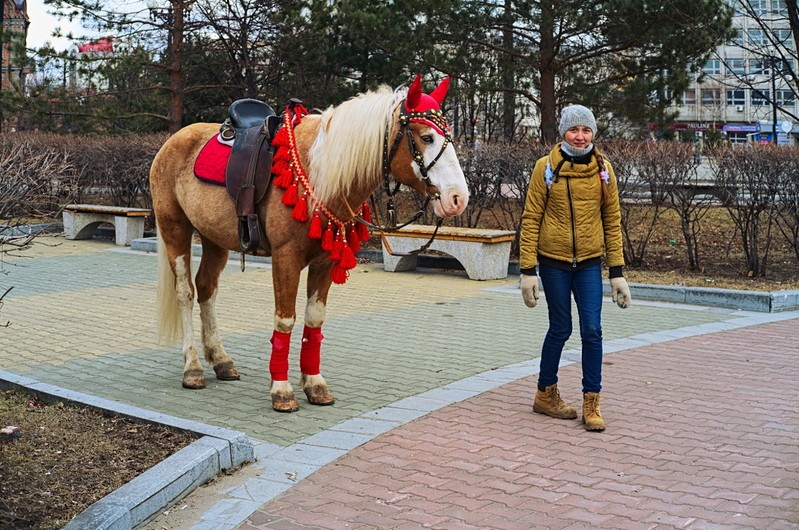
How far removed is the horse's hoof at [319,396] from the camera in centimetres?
660

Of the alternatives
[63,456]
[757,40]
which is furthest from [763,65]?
[63,456]

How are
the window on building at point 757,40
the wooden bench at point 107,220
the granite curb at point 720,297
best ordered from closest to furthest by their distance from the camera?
the granite curb at point 720,297 → the window on building at point 757,40 → the wooden bench at point 107,220

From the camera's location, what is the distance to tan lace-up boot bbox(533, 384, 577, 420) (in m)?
6.36

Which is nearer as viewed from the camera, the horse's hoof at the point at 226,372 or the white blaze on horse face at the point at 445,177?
the white blaze on horse face at the point at 445,177

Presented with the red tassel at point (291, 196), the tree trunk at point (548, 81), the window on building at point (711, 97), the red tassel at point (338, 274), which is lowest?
the red tassel at point (338, 274)

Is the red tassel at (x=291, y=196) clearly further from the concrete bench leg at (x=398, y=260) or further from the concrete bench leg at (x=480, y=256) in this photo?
the concrete bench leg at (x=398, y=260)

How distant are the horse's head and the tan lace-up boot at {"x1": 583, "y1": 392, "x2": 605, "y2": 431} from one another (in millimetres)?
1486

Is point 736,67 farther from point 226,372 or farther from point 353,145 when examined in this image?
point 353,145

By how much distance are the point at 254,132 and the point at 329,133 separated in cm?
76

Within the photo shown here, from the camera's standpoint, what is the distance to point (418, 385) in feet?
23.6

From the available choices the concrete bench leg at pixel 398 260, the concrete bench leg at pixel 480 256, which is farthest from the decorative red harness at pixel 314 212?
the concrete bench leg at pixel 398 260

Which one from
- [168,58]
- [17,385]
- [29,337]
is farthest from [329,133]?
[168,58]

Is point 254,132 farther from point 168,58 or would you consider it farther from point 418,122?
point 168,58

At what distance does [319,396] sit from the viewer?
6.60 m
